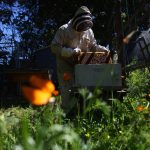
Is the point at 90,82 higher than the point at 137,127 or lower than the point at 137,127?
Result: higher

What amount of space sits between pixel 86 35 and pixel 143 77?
2.70 m

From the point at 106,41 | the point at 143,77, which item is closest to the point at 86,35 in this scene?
the point at 143,77

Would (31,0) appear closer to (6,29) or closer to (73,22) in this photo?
(6,29)

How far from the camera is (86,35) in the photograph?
595cm

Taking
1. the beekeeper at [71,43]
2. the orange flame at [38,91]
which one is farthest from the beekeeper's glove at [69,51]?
the orange flame at [38,91]

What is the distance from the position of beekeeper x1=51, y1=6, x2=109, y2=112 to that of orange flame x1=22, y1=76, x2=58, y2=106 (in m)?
4.14

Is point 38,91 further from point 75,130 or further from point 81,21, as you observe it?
point 81,21

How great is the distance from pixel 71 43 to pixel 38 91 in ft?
15.0

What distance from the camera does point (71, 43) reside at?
19.1ft

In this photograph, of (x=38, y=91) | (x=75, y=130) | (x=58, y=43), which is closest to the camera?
(x=38, y=91)

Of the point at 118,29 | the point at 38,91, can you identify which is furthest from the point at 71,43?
the point at 118,29

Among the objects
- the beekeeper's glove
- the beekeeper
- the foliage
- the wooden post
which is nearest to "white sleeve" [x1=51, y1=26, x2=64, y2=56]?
the beekeeper

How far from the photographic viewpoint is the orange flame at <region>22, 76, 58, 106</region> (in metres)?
1.21

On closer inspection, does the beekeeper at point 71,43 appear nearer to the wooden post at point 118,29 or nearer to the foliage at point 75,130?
the foliage at point 75,130
